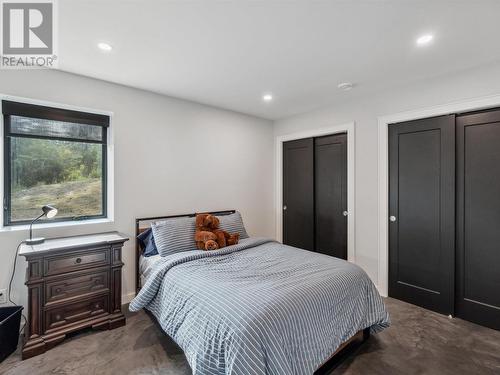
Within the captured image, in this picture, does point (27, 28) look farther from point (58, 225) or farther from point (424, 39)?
point (424, 39)

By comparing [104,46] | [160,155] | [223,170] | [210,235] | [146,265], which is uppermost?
[104,46]

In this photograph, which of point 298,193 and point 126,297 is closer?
point 126,297

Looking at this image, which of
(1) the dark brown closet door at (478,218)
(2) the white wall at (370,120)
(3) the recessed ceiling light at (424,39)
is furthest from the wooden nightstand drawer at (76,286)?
(1) the dark brown closet door at (478,218)

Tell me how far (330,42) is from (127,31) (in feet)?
5.08

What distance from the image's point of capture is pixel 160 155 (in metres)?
3.16

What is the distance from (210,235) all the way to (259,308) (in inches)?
53.2

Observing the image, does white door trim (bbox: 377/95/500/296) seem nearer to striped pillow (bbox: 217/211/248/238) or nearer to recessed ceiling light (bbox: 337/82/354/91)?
recessed ceiling light (bbox: 337/82/354/91)

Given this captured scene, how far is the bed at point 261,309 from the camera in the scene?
1.44m

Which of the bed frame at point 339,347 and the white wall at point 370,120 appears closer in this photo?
the bed frame at point 339,347

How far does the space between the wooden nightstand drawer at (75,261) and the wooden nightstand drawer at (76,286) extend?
0.24ft

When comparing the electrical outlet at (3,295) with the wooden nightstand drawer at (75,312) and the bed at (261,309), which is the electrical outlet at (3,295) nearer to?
the wooden nightstand drawer at (75,312)

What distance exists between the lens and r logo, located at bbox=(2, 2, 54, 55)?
167cm

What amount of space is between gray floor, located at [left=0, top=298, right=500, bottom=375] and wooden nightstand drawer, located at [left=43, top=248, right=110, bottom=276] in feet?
2.03

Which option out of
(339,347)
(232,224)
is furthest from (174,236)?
(339,347)
